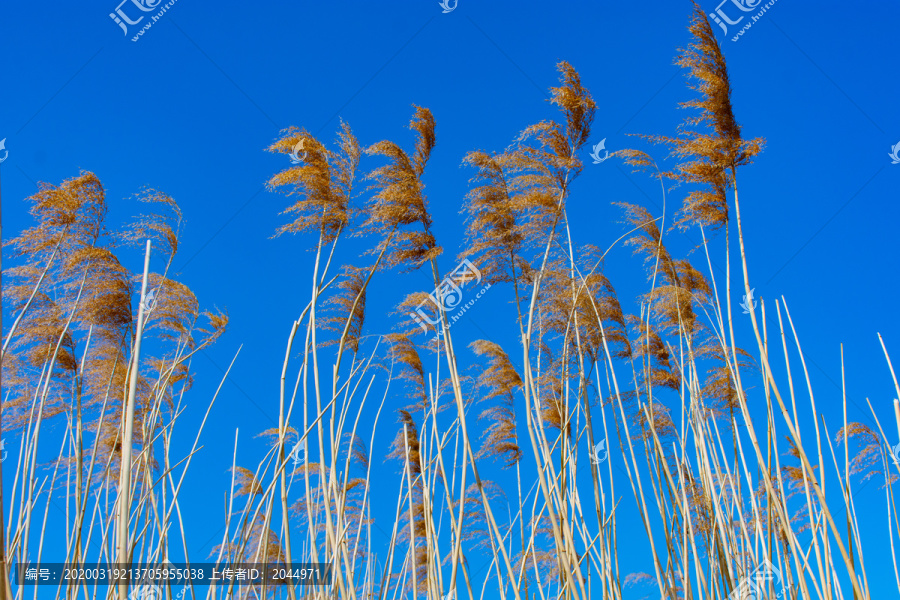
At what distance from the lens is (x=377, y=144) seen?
3479 millimetres

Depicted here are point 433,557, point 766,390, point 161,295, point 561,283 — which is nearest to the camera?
point 766,390

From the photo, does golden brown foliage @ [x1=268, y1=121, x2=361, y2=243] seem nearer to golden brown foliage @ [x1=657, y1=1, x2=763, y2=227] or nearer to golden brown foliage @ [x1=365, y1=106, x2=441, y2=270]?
golden brown foliage @ [x1=365, y1=106, x2=441, y2=270]

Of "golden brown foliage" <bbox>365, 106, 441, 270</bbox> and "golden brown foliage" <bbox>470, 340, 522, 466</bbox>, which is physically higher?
"golden brown foliage" <bbox>365, 106, 441, 270</bbox>

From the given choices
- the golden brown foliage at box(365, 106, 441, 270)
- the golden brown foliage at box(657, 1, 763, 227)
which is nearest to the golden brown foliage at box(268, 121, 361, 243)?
the golden brown foliage at box(365, 106, 441, 270)

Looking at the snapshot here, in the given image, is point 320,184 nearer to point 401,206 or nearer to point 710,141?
point 401,206

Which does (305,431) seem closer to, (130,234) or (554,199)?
(130,234)

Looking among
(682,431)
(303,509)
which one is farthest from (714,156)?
(303,509)

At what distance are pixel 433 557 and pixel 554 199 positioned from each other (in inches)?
82.5

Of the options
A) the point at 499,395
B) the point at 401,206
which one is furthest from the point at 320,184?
the point at 499,395

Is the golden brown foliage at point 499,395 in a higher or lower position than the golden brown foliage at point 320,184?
lower

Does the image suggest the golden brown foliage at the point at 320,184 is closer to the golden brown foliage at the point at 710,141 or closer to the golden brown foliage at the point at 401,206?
the golden brown foliage at the point at 401,206

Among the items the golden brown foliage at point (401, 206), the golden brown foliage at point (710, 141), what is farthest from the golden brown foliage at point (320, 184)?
the golden brown foliage at point (710, 141)

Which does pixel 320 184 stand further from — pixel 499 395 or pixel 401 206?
pixel 499 395

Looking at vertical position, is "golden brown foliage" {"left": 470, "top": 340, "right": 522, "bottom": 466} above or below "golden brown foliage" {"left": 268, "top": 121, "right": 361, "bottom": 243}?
below
